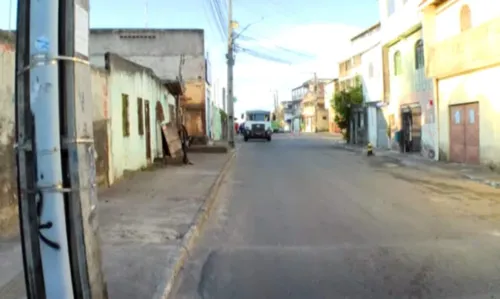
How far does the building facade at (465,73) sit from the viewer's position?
62.0ft

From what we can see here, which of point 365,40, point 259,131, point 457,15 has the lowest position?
point 259,131

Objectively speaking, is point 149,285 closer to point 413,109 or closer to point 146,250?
point 146,250

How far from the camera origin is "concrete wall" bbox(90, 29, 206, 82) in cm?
3866

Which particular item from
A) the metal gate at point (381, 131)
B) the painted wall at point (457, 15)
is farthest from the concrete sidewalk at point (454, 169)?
Answer: the metal gate at point (381, 131)

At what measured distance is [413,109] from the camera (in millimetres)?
28141

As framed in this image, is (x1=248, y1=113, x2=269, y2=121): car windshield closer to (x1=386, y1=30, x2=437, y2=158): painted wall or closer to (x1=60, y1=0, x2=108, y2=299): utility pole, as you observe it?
(x1=386, y1=30, x2=437, y2=158): painted wall

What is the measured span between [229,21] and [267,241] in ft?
98.5

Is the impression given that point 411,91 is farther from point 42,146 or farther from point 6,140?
point 42,146

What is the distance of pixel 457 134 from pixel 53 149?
69.6 feet

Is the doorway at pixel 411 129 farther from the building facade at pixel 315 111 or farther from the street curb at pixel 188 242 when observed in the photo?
the building facade at pixel 315 111

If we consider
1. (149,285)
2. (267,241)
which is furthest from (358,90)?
(149,285)

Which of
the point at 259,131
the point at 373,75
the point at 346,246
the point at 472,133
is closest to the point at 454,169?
the point at 472,133

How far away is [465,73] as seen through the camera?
21.0 m

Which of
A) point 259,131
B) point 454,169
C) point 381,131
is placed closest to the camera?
point 454,169
